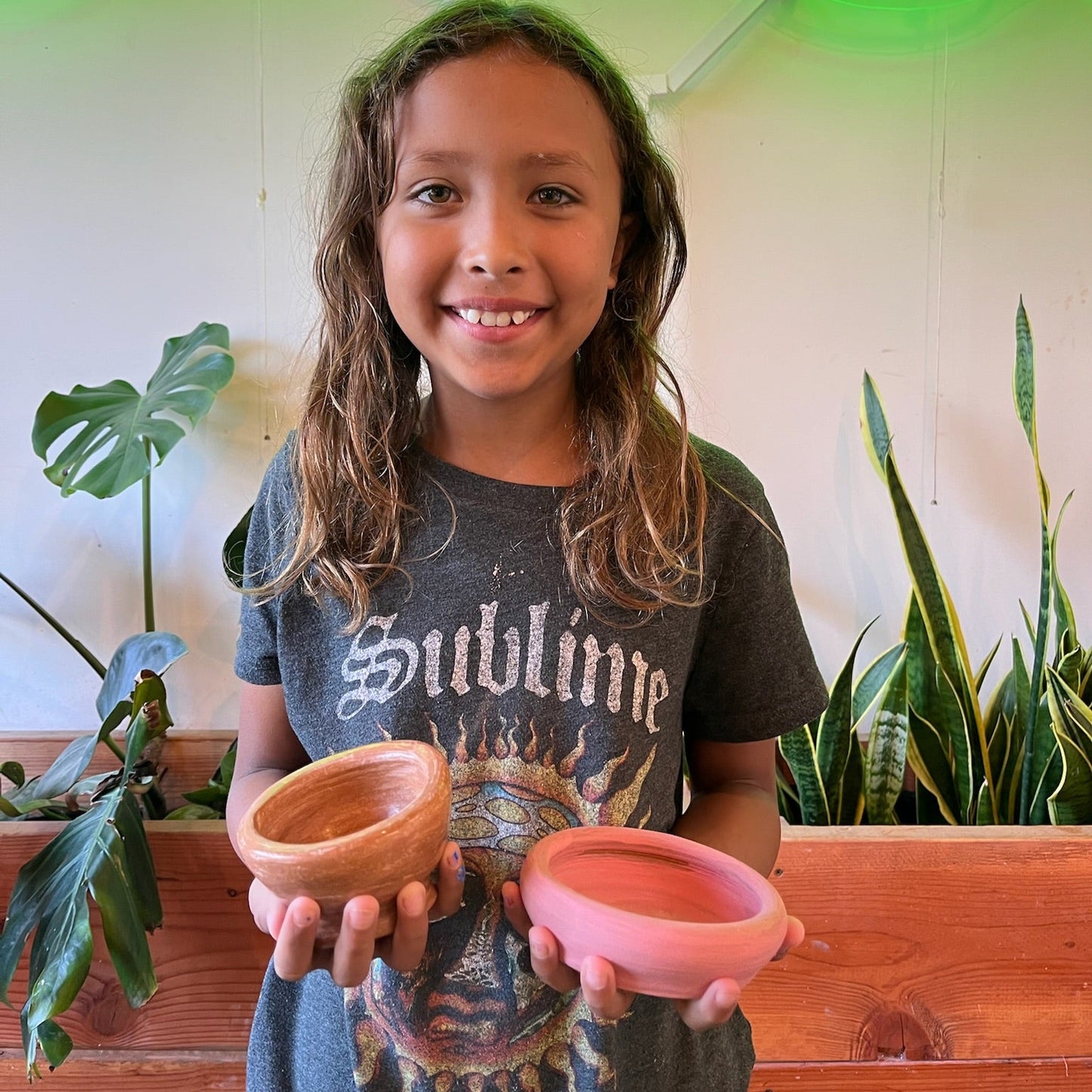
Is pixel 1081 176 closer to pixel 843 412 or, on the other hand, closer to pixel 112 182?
pixel 843 412

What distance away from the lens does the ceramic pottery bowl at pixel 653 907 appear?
0.45 m

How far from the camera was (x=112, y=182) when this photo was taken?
4.28ft

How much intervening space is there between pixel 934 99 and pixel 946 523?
659mm

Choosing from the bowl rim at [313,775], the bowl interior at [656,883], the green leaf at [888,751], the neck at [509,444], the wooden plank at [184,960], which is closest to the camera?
the bowl rim at [313,775]

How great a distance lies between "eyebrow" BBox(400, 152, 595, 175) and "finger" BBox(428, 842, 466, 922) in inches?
16.8

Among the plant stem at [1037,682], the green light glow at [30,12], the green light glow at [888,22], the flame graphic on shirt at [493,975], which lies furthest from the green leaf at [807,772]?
the green light glow at [30,12]

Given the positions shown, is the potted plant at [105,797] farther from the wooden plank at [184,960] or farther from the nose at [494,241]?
the nose at [494,241]

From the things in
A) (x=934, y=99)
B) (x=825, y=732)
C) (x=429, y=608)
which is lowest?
(x=825, y=732)

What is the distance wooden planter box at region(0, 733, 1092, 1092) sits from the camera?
94cm

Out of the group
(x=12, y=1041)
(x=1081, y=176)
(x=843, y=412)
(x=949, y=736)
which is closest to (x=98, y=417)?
(x=12, y=1041)

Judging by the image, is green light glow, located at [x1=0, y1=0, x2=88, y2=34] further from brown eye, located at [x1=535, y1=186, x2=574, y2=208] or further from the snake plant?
the snake plant

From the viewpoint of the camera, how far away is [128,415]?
3.97ft

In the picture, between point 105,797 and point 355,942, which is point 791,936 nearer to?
point 355,942

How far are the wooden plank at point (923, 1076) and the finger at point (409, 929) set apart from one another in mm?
679
